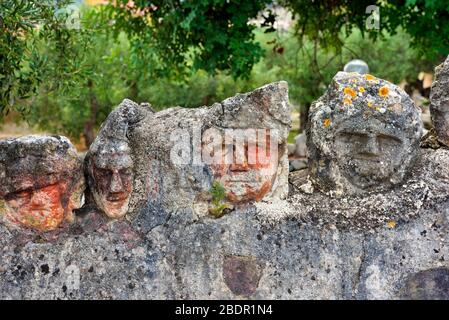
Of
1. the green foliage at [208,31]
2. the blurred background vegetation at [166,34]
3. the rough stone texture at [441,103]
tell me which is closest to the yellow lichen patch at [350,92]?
the rough stone texture at [441,103]

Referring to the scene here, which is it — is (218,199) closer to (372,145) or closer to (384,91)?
(372,145)

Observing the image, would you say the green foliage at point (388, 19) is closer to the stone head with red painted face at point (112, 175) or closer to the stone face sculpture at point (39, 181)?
the stone head with red painted face at point (112, 175)

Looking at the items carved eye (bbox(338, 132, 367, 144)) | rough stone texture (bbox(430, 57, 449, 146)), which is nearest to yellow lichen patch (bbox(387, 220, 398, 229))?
carved eye (bbox(338, 132, 367, 144))

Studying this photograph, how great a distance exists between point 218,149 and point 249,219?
26 centimetres

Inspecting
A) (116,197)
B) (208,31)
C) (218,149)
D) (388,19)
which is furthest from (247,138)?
(388,19)

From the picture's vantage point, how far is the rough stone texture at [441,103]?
223cm

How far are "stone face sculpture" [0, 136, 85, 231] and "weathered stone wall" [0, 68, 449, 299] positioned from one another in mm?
18

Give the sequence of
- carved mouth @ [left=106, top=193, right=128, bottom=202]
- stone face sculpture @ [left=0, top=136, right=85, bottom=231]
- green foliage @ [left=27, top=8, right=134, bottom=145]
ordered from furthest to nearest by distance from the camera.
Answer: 1. green foliage @ [left=27, top=8, right=134, bottom=145]
2. carved mouth @ [left=106, top=193, right=128, bottom=202]
3. stone face sculpture @ [left=0, top=136, right=85, bottom=231]

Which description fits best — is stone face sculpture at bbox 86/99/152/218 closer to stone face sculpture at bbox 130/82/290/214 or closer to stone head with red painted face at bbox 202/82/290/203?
stone face sculpture at bbox 130/82/290/214

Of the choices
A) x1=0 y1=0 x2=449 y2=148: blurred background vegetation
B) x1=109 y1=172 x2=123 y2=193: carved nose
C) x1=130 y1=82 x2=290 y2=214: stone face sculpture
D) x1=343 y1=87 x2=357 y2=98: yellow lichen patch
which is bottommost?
x1=109 y1=172 x2=123 y2=193: carved nose

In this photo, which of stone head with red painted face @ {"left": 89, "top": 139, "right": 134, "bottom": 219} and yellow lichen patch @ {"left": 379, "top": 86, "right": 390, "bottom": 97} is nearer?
stone head with red painted face @ {"left": 89, "top": 139, "right": 134, "bottom": 219}

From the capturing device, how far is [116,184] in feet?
6.64

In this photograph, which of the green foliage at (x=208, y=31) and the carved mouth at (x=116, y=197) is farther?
the green foliage at (x=208, y=31)

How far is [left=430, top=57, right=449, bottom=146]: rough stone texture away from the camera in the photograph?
2232 millimetres
